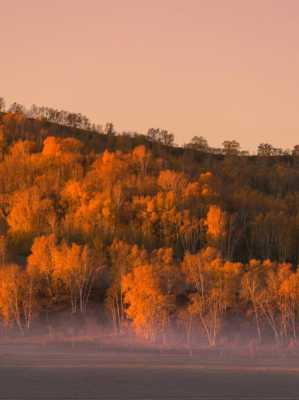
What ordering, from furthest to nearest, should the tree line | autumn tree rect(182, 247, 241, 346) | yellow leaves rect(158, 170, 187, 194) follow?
1. yellow leaves rect(158, 170, 187, 194)
2. the tree line
3. autumn tree rect(182, 247, 241, 346)

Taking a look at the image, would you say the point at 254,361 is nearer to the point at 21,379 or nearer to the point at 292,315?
the point at 292,315

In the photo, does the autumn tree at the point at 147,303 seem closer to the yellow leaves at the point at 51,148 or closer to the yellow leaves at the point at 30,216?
the yellow leaves at the point at 30,216

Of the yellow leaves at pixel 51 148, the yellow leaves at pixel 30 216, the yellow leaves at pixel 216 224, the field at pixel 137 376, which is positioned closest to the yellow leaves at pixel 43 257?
the field at pixel 137 376

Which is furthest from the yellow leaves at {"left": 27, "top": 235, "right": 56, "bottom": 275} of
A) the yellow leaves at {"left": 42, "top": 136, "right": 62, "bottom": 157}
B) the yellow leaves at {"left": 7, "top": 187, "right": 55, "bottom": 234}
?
the yellow leaves at {"left": 42, "top": 136, "right": 62, "bottom": 157}

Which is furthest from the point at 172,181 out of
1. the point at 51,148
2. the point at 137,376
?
the point at 137,376

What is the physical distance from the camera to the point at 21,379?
40.7m

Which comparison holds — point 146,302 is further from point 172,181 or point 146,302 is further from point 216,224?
point 172,181

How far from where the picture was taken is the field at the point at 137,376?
37.6m

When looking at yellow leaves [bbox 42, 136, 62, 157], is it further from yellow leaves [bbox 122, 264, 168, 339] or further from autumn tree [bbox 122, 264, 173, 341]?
autumn tree [bbox 122, 264, 173, 341]

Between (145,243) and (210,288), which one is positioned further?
(145,243)

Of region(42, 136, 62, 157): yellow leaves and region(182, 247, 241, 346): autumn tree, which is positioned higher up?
region(42, 136, 62, 157): yellow leaves

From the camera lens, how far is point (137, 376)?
42562 millimetres

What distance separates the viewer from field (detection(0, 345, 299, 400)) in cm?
3756

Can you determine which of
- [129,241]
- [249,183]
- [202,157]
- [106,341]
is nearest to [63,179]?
[129,241]
